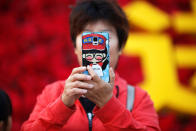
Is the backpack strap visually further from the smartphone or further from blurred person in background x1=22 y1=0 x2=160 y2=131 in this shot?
the smartphone

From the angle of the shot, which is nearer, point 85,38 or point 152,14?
point 85,38

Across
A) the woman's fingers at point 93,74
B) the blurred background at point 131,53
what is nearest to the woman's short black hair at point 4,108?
the woman's fingers at point 93,74

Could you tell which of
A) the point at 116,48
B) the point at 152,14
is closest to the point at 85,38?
the point at 116,48

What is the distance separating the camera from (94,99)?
698mm

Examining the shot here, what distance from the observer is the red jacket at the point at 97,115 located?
27.5 inches

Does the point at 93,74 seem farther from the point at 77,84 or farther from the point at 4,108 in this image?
the point at 4,108

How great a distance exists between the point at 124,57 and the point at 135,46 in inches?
5.2

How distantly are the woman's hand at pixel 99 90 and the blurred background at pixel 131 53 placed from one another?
122 centimetres

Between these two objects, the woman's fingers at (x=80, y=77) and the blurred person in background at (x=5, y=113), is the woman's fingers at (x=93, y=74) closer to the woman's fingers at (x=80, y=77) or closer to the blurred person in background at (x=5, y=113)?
the woman's fingers at (x=80, y=77)

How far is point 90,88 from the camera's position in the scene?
0.66 m

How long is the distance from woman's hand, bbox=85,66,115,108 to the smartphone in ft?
0.07

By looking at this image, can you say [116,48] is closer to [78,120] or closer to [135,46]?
[78,120]

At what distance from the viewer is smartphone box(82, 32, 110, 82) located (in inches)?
27.1

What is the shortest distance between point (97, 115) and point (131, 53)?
1.28m
